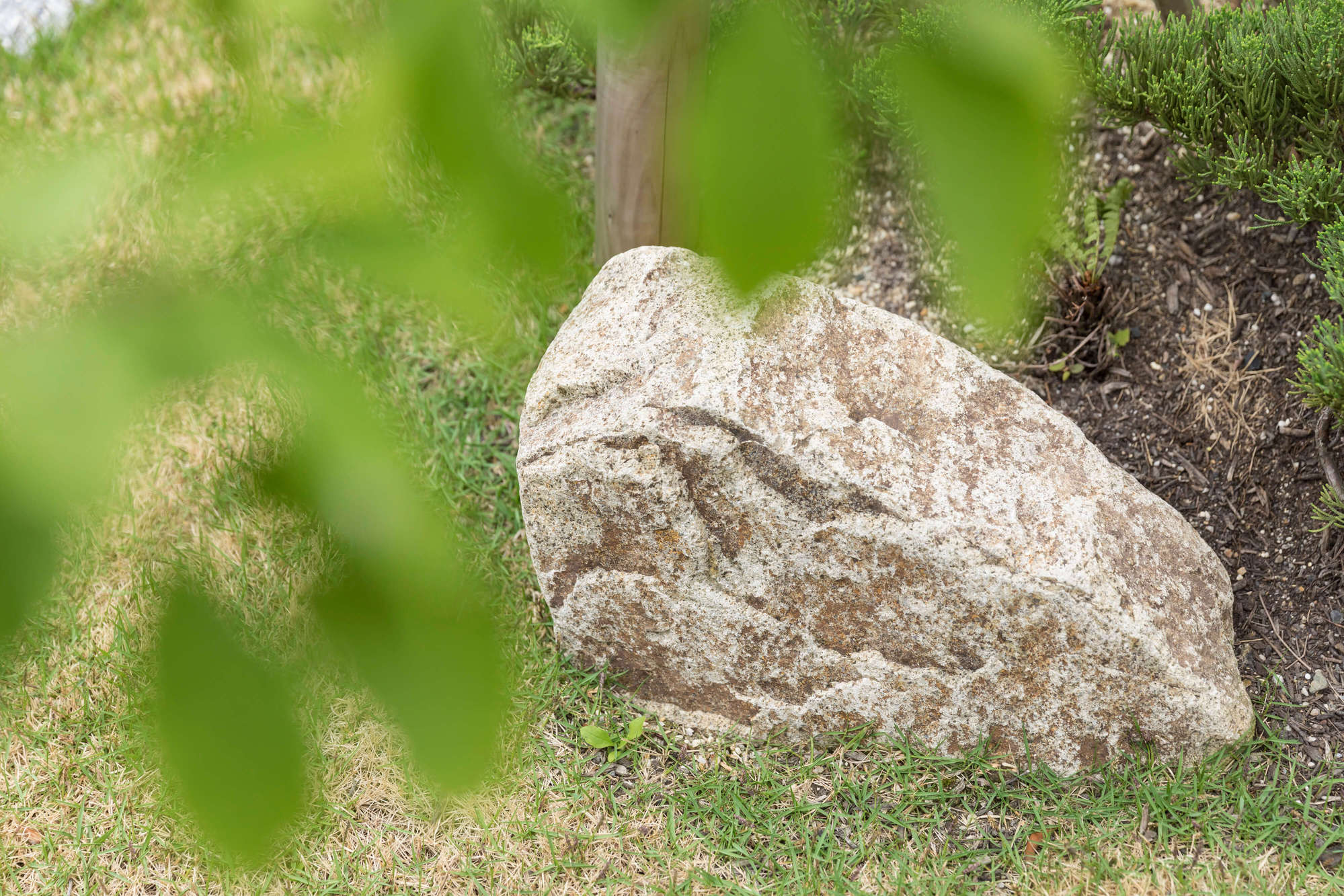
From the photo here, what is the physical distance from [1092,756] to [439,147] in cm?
208

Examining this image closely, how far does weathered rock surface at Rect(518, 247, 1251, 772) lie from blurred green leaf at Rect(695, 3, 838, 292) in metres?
1.34

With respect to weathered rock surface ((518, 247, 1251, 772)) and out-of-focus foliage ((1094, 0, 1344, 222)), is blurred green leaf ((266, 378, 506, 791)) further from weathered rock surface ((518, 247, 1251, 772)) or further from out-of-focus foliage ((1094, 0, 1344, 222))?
out-of-focus foliage ((1094, 0, 1344, 222))

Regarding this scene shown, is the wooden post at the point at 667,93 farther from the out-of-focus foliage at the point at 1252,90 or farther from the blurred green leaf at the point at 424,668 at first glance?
the out-of-focus foliage at the point at 1252,90

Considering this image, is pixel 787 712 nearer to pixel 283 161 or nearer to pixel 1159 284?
pixel 1159 284

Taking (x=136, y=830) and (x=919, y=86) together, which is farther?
(x=136, y=830)

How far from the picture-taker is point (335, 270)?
592 millimetres

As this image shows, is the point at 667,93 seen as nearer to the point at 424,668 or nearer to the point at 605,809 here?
the point at 424,668

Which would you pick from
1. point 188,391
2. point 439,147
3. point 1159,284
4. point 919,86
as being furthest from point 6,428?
point 1159,284

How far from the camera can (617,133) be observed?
204cm

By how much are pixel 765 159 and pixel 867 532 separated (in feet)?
5.20

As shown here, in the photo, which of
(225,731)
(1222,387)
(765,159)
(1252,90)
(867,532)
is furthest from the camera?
(1222,387)

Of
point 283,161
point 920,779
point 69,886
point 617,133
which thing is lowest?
point 920,779

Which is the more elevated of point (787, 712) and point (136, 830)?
point (136, 830)

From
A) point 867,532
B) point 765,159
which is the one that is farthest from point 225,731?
point 867,532
